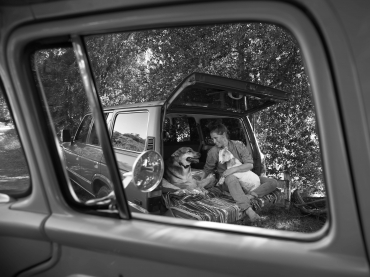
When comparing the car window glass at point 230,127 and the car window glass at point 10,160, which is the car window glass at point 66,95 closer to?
the car window glass at point 10,160

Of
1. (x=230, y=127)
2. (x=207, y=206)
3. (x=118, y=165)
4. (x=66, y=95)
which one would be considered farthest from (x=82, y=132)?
(x=230, y=127)

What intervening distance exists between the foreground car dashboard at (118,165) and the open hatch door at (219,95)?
1507 mm

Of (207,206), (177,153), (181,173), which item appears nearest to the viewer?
(207,206)

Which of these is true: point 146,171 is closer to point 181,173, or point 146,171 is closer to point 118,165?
point 118,165

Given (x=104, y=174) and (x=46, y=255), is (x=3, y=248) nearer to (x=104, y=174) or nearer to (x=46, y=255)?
(x=46, y=255)

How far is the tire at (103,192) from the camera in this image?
4.61 ft

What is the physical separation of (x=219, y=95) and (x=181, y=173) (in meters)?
1.10

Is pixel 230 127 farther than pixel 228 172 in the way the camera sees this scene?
Yes

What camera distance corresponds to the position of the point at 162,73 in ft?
32.7

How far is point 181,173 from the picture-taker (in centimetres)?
407

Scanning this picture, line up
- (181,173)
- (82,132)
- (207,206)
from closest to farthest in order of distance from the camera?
1. (82,132)
2. (207,206)
3. (181,173)

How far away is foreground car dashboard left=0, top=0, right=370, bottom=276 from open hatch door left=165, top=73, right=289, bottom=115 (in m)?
1.51

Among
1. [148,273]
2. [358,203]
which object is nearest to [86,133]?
[148,273]

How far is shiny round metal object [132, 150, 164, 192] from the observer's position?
1.43 meters
